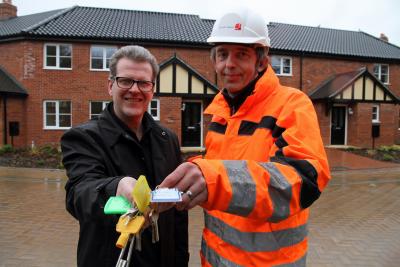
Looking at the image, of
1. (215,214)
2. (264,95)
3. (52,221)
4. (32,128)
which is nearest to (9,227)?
(52,221)

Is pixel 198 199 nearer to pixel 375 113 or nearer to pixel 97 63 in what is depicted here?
pixel 97 63

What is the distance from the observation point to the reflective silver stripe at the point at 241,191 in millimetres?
1165

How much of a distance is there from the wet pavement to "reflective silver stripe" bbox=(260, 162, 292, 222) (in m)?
3.64

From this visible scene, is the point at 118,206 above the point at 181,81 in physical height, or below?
below

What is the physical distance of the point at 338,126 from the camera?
19969 mm

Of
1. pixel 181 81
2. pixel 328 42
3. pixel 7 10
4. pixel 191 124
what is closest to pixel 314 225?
pixel 181 81

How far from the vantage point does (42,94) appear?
1727cm

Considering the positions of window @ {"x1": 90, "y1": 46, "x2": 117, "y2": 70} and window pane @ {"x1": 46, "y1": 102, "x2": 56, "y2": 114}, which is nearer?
window pane @ {"x1": 46, "y1": 102, "x2": 56, "y2": 114}

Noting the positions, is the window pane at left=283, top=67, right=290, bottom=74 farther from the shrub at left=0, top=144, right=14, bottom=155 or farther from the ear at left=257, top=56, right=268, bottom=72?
the ear at left=257, top=56, right=268, bottom=72

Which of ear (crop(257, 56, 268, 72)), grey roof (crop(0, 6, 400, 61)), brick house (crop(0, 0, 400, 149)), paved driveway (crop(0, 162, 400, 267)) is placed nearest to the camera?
ear (crop(257, 56, 268, 72))

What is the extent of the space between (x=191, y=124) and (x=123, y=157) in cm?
1650

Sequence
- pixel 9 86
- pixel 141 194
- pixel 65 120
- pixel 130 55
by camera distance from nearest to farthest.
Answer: pixel 141 194 → pixel 130 55 → pixel 9 86 → pixel 65 120

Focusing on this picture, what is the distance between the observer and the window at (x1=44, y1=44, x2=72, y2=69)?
17.3 metres

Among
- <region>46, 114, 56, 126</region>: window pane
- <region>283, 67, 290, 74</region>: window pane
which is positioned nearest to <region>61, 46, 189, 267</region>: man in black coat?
<region>46, 114, 56, 126</region>: window pane
